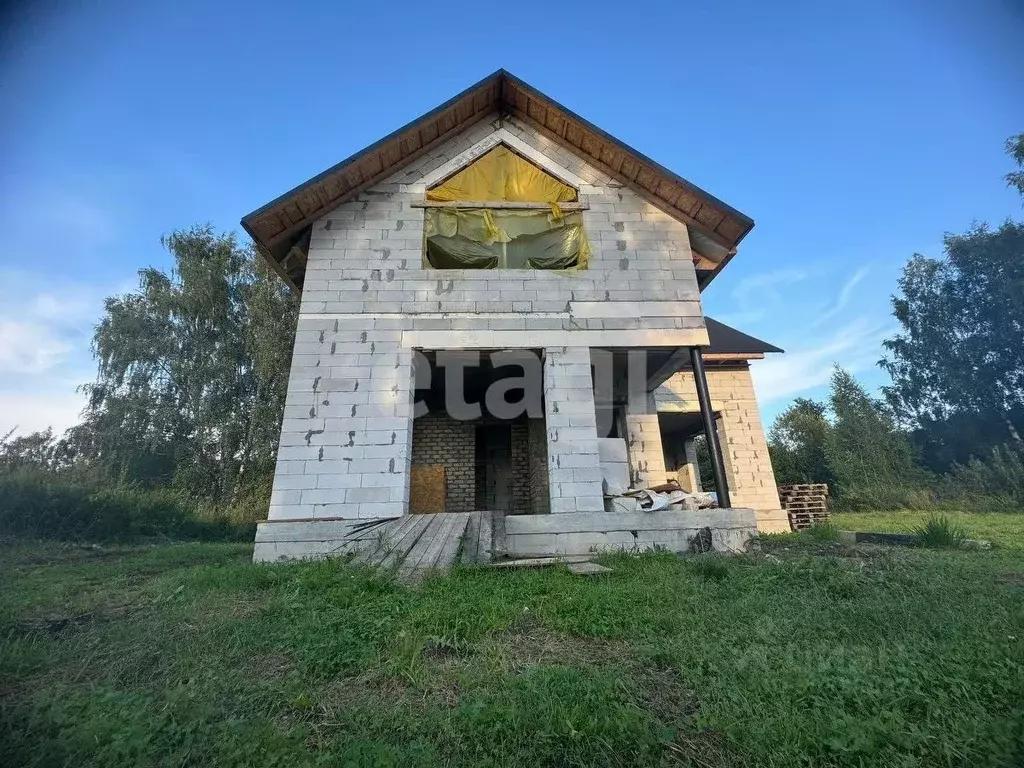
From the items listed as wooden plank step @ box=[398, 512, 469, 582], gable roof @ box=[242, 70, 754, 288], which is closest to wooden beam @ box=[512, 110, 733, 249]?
gable roof @ box=[242, 70, 754, 288]

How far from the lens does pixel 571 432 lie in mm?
7836

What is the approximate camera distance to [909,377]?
27.2 m

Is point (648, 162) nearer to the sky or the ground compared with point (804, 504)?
nearer to the sky

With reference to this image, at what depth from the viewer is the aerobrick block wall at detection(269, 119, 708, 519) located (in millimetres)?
7344

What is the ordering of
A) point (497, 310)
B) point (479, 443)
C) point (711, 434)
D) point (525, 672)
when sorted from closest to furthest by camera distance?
point (525, 672) < point (711, 434) < point (497, 310) < point (479, 443)

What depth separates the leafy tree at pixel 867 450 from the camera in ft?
72.6

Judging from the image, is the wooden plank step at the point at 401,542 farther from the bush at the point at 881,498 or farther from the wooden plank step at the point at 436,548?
the bush at the point at 881,498

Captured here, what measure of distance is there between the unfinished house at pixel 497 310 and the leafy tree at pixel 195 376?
12311 millimetres

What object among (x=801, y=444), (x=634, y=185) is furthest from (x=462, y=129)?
(x=801, y=444)

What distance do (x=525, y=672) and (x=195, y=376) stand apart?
22526 mm

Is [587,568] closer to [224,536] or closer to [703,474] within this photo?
[224,536]

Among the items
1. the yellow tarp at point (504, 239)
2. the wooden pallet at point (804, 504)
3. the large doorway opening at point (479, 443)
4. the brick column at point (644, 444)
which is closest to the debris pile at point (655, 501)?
the brick column at point (644, 444)

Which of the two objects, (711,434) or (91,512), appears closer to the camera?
(711,434)

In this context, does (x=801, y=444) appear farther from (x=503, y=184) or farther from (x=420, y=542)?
(x=420, y=542)
